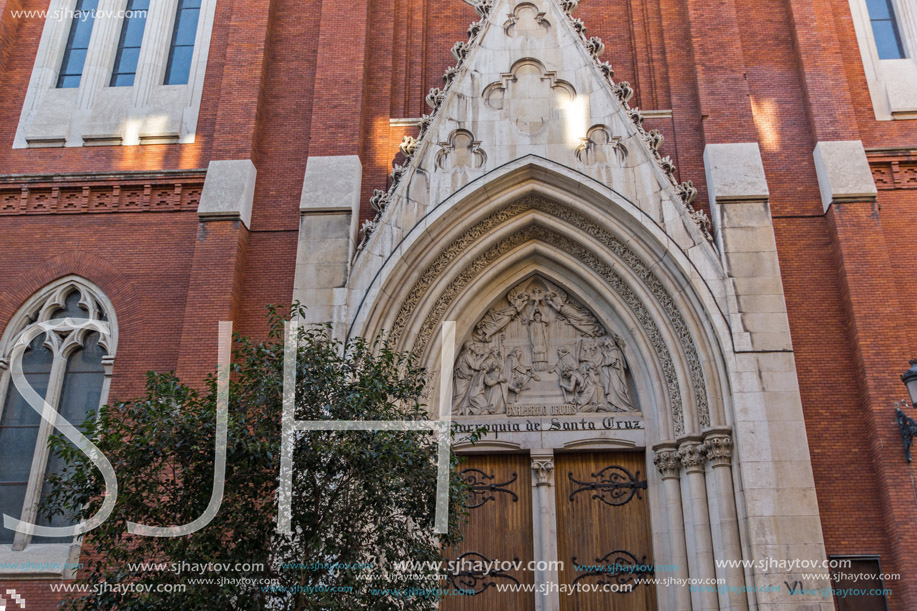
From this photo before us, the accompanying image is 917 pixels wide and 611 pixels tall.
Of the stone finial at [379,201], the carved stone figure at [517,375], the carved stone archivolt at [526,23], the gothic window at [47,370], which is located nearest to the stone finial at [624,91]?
the carved stone archivolt at [526,23]

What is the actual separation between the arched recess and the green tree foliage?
3356 mm

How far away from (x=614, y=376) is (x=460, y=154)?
4037 mm

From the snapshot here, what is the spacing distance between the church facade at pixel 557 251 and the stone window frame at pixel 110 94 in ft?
0.22

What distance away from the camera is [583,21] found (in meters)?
15.0

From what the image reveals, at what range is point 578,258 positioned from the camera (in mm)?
13141

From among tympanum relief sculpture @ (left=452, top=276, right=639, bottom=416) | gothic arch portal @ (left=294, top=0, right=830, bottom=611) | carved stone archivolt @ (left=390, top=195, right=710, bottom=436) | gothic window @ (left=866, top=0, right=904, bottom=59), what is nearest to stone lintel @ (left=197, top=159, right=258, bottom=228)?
gothic arch portal @ (left=294, top=0, right=830, bottom=611)

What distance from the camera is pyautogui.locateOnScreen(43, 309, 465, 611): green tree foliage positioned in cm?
791

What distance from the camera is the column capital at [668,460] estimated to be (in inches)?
458

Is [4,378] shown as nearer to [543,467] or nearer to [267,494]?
[267,494]

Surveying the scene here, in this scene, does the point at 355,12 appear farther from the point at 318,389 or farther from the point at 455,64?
the point at 318,389

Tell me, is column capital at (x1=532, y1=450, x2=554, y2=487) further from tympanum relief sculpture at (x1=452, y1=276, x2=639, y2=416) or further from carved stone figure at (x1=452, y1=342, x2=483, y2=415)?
carved stone figure at (x1=452, y1=342, x2=483, y2=415)

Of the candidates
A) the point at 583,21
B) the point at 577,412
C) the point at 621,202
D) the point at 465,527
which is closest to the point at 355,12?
the point at 583,21

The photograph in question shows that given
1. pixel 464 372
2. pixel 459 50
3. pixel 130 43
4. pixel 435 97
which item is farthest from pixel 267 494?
pixel 130 43

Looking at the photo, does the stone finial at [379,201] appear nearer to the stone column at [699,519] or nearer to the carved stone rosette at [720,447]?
the stone column at [699,519]
